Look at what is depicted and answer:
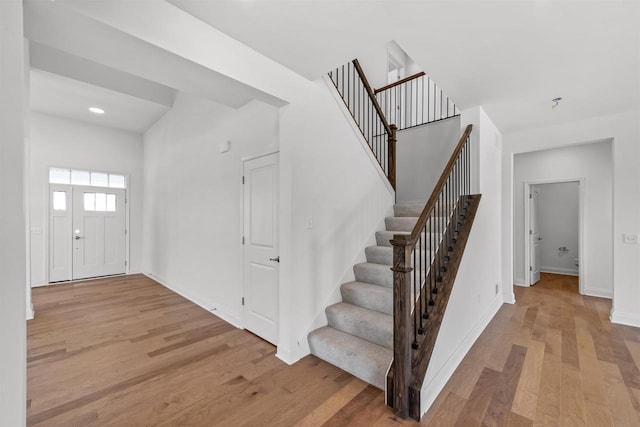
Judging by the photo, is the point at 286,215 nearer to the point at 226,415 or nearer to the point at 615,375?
the point at 226,415

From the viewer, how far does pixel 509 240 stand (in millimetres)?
4367

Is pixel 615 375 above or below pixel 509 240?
below

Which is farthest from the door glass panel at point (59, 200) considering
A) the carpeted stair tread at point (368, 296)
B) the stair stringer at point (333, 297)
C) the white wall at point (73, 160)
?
the carpeted stair tread at point (368, 296)

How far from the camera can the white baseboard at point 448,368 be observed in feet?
6.38

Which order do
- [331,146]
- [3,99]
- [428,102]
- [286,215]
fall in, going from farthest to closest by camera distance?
[428,102] → [331,146] → [286,215] → [3,99]

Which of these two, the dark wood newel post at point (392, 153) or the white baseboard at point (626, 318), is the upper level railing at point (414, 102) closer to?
the dark wood newel post at point (392, 153)

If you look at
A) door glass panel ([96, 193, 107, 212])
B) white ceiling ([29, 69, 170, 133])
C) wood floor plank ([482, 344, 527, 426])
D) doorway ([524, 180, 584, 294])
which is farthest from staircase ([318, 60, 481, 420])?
door glass panel ([96, 193, 107, 212])

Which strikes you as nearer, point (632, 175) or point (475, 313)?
point (475, 313)

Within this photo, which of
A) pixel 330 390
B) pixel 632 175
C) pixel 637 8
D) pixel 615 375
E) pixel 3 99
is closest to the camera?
pixel 3 99

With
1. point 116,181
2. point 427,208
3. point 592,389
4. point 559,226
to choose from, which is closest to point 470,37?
point 427,208

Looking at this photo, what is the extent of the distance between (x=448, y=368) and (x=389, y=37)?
273 cm

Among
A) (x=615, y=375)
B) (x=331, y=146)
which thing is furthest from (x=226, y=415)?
(x=615, y=375)

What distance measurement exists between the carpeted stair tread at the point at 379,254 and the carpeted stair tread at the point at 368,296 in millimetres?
347

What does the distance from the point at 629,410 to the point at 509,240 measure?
9.00 ft
